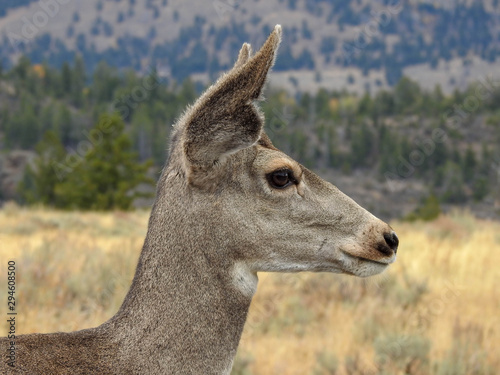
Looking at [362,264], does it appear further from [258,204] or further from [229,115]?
[229,115]

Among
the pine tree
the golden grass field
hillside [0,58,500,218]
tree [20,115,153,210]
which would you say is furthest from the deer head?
hillside [0,58,500,218]

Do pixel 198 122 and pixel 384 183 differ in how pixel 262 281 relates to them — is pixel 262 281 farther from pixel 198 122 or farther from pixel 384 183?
pixel 384 183

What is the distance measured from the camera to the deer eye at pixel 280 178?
336 centimetres

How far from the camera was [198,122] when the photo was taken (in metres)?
3.04

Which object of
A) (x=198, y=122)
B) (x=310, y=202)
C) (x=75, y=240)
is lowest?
(x=75, y=240)

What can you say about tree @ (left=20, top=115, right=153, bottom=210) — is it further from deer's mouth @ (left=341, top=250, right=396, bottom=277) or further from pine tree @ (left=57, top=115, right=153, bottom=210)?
deer's mouth @ (left=341, top=250, right=396, bottom=277)

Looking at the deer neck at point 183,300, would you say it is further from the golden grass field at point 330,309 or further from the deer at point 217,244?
the golden grass field at point 330,309

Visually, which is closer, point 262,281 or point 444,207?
point 262,281

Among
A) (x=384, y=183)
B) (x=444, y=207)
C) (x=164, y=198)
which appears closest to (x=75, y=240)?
(x=164, y=198)

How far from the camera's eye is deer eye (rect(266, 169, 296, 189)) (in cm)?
336

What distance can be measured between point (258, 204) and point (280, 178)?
175 mm

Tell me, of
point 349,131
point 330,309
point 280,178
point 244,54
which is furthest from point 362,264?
point 349,131

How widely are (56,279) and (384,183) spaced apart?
3134 inches

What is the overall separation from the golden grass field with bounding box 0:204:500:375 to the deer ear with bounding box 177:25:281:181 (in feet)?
11.4
